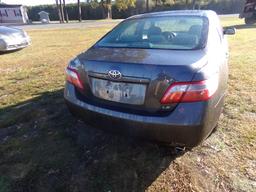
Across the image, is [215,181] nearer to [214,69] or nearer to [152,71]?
[214,69]

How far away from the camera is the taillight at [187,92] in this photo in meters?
2.01

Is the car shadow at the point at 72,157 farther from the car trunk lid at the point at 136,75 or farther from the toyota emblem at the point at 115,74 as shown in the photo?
the toyota emblem at the point at 115,74

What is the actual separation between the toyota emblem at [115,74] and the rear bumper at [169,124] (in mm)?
313

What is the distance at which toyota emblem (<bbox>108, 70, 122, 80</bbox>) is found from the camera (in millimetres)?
2201

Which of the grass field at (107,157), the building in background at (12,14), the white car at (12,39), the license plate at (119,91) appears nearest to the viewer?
the license plate at (119,91)

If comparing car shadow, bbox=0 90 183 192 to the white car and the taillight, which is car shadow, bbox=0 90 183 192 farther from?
the white car

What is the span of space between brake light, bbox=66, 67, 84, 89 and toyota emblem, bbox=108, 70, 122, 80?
16.3 inches

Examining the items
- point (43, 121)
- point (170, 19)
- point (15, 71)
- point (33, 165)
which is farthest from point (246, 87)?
point (15, 71)

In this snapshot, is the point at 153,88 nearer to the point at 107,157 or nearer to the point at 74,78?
the point at 74,78

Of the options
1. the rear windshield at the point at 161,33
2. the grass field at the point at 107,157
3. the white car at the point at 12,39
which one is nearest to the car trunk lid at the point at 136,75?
the rear windshield at the point at 161,33

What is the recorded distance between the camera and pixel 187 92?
2012 millimetres

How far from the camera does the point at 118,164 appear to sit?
8.63 feet

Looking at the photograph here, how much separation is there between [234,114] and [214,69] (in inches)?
63.4

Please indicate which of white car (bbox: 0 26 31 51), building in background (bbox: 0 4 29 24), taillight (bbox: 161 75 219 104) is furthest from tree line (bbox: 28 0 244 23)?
taillight (bbox: 161 75 219 104)
